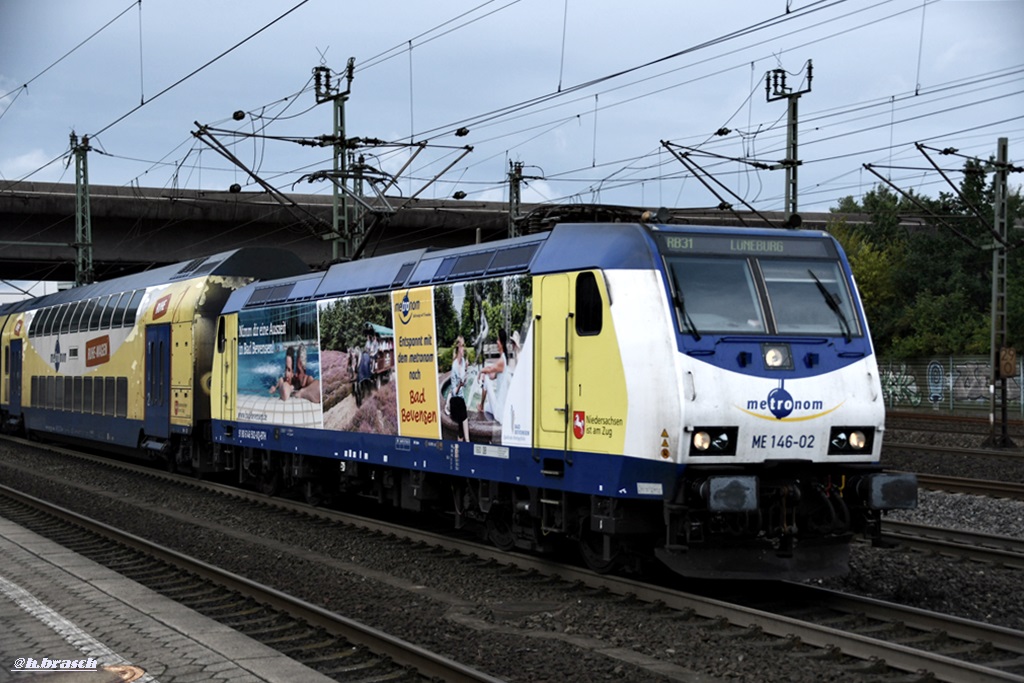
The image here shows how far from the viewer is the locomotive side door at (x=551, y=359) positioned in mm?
11203

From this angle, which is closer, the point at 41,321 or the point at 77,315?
the point at 77,315

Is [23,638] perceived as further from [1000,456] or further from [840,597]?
[1000,456]

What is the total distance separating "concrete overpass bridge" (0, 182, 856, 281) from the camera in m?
45.9

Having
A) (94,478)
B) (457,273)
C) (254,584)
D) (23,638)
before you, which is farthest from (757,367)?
(94,478)

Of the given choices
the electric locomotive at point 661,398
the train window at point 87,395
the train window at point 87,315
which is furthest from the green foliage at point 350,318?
the train window at point 87,315

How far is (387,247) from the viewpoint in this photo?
50250 millimetres

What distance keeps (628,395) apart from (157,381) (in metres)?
15.1

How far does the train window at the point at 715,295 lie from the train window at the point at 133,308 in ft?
55.1

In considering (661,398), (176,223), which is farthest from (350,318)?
(176,223)

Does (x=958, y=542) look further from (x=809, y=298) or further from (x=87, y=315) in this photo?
(x=87, y=315)

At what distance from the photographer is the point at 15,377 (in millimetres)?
33750

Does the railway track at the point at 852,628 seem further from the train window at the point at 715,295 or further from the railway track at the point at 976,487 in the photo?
the railway track at the point at 976,487

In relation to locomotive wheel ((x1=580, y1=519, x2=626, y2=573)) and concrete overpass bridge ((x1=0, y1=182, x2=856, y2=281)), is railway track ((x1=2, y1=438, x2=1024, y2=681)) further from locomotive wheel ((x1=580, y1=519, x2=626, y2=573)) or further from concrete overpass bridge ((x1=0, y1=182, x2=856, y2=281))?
concrete overpass bridge ((x1=0, y1=182, x2=856, y2=281))

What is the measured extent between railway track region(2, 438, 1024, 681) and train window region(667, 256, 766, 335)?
2334mm
